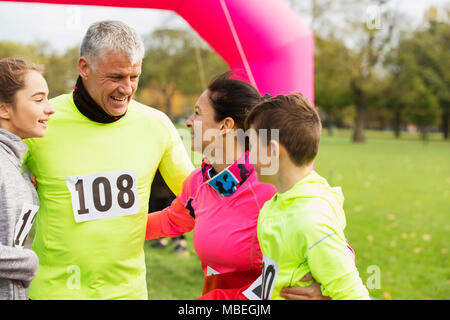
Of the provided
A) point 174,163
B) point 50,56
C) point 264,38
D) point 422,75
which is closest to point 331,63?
point 422,75

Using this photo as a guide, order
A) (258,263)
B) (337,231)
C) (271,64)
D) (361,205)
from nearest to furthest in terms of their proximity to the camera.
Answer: (337,231), (258,263), (271,64), (361,205)

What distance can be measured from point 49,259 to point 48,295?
0.51 feet

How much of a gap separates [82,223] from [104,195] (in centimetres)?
15

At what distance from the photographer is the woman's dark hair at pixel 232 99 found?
6.33 feet

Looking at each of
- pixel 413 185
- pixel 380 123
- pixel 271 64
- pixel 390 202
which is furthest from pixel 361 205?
pixel 380 123

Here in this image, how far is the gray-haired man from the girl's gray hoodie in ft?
0.60

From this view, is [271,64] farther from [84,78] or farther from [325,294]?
[325,294]

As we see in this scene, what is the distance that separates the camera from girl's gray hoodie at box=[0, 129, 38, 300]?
1.62m

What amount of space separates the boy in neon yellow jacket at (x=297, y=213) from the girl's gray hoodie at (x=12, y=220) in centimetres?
86

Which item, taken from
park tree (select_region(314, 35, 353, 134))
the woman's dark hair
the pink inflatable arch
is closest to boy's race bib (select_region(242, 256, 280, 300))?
the woman's dark hair

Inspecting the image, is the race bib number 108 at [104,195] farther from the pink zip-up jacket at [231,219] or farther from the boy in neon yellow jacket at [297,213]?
the boy in neon yellow jacket at [297,213]

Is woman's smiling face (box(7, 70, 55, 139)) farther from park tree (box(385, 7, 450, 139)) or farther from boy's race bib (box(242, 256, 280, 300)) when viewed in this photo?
park tree (box(385, 7, 450, 139))

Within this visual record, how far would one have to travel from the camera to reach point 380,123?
60406mm

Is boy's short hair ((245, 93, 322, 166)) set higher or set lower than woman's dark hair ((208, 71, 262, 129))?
lower
